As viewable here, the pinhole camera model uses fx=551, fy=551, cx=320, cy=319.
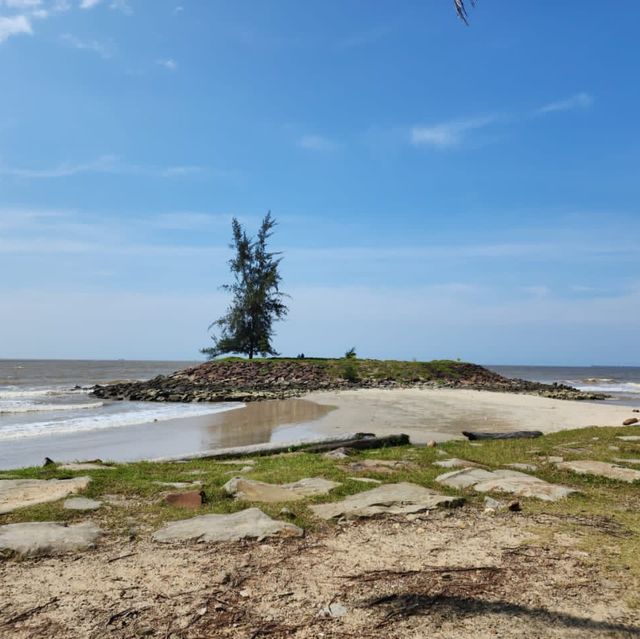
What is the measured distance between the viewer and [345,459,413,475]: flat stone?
23.7 ft

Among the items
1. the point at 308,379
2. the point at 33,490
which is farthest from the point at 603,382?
the point at 33,490

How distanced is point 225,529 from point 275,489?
60.0 inches

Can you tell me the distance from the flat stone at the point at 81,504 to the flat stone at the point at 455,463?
433 cm

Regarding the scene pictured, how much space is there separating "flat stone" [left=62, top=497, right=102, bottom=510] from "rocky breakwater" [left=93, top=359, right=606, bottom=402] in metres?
24.2

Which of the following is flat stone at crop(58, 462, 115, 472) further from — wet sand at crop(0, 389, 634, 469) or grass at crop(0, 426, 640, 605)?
wet sand at crop(0, 389, 634, 469)

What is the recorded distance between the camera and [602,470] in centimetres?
730

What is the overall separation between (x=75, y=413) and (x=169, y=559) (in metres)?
20.8

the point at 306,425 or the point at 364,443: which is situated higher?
the point at 364,443

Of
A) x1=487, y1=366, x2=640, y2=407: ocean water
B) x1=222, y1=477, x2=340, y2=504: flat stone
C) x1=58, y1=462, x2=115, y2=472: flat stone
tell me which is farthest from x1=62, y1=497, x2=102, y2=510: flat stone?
x1=487, y1=366, x2=640, y2=407: ocean water

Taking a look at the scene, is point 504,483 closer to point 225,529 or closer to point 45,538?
point 225,529

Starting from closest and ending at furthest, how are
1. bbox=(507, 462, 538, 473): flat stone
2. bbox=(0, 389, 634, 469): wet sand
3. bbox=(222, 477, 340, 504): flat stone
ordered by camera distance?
bbox=(222, 477, 340, 504): flat stone, bbox=(507, 462, 538, 473): flat stone, bbox=(0, 389, 634, 469): wet sand

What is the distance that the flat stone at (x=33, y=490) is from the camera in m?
5.59

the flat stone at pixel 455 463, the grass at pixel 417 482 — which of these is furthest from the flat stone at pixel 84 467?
the flat stone at pixel 455 463

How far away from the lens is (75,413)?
22.7 meters
